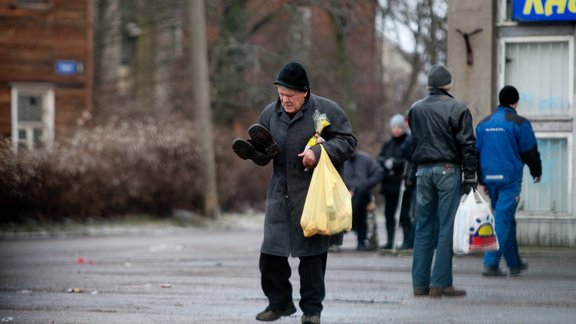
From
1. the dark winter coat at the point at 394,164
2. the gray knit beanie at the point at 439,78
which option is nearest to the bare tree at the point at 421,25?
the dark winter coat at the point at 394,164

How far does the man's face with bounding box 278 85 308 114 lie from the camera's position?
9508 millimetres

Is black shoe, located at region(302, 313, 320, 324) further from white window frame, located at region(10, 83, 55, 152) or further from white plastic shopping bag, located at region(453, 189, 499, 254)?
white window frame, located at region(10, 83, 55, 152)

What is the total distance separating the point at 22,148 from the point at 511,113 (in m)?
12.8

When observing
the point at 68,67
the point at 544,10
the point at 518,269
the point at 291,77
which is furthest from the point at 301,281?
the point at 68,67

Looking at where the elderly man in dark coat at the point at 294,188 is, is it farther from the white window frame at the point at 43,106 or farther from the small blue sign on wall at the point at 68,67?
the small blue sign on wall at the point at 68,67

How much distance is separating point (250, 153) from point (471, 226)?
2731mm

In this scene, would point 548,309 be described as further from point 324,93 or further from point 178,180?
point 324,93

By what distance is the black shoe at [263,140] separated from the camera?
9.43 metres

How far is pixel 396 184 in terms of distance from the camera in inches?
713

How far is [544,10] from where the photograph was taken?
51.3ft

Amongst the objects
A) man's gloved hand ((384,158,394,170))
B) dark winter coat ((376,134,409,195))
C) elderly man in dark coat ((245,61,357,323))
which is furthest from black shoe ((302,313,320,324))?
man's gloved hand ((384,158,394,170))

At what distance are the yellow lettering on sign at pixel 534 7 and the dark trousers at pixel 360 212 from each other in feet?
12.2

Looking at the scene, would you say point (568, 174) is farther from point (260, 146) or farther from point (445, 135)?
point (260, 146)

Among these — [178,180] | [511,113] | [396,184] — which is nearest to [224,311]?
[511,113]
